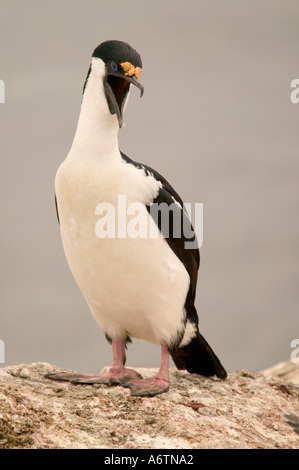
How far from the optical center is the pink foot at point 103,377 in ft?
11.7

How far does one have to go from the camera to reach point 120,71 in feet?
11.0

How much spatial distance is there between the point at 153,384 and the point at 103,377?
283 mm

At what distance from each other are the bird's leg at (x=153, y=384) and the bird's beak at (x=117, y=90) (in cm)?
129

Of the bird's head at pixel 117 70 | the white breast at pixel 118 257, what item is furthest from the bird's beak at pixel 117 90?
the white breast at pixel 118 257

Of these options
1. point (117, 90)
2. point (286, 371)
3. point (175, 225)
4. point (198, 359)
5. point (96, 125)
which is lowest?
point (286, 371)

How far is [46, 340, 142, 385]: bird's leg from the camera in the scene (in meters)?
3.58

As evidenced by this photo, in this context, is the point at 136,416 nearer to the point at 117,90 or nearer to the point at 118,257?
the point at 118,257

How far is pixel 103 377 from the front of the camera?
3.66 meters

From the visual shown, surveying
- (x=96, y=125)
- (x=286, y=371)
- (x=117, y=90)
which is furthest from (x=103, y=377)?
→ (x=286, y=371)

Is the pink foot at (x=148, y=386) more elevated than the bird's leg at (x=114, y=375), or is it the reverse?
the bird's leg at (x=114, y=375)

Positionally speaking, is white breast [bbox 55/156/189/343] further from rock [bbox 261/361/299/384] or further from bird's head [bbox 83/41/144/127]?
rock [bbox 261/361/299/384]

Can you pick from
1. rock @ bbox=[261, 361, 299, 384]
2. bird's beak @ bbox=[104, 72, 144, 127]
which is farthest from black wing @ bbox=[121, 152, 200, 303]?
rock @ bbox=[261, 361, 299, 384]

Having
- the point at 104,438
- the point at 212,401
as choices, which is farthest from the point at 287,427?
the point at 104,438

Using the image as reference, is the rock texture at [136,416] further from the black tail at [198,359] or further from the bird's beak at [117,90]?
the bird's beak at [117,90]
